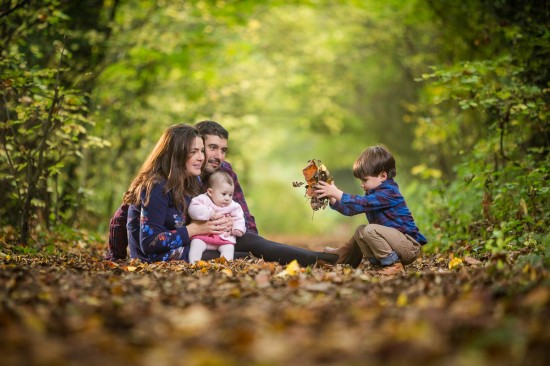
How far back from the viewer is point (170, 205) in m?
5.79

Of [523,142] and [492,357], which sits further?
[523,142]

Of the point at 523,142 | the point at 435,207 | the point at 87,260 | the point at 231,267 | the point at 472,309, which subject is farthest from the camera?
the point at 435,207

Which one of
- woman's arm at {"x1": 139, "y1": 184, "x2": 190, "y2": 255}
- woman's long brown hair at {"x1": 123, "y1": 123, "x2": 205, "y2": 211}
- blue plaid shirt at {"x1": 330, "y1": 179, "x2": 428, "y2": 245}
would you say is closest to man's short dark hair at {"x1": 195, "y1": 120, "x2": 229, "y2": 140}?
woman's long brown hair at {"x1": 123, "y1": 123, "x2": 205, "y2": 211}


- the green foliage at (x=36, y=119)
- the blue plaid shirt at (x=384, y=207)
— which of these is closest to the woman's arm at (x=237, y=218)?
the blue plaid shirt at (x=384, y=207)

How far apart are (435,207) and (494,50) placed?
8.14ft

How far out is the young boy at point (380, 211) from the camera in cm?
548

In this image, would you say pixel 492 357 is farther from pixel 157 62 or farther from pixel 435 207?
pixel 157 62

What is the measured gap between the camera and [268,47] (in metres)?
18.6

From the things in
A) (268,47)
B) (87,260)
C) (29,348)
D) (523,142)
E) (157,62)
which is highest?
(268,47)

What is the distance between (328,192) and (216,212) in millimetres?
1126

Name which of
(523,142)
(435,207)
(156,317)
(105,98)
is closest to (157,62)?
(105,98)

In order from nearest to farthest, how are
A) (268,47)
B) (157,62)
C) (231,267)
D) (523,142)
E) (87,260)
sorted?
1. (231,267)
2. (87,260)
3. (523,142)
4. (157,62)
5. (268,47)

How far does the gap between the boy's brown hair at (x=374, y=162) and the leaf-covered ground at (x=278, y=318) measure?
1516mm

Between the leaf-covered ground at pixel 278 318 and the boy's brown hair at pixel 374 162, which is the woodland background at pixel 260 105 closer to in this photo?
the leaf-covered ground at pixel 278 318
